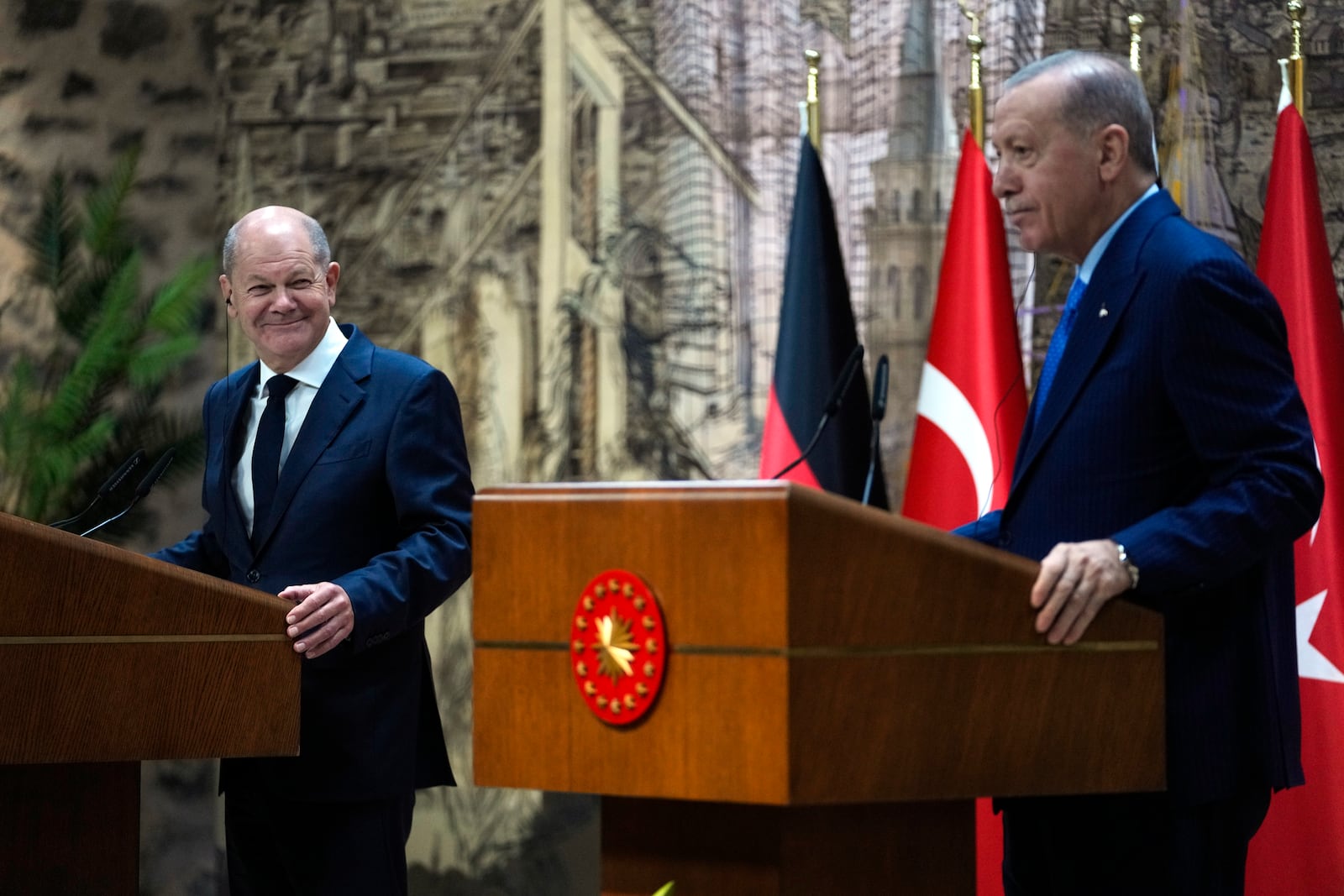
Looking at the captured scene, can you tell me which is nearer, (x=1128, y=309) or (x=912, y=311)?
(x=1128, y=309)

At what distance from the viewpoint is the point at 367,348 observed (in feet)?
9.12

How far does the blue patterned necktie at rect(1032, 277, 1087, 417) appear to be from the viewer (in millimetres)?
1978

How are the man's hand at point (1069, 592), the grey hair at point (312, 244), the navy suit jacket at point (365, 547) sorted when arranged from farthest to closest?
the grey hair at point (312, 244) → the navy suit jacket at point (365, 547) → the man's hand at point (1069, 592)

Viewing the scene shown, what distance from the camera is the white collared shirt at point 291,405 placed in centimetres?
271

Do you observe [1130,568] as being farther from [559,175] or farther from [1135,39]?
[559,175]

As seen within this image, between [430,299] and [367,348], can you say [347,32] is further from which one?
[367,348]

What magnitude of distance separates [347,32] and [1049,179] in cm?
408

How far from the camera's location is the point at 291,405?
108 inches

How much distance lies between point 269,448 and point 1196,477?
1.54 m

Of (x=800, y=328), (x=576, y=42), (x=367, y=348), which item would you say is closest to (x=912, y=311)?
(x=800, y=328)

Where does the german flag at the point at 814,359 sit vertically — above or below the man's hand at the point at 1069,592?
above

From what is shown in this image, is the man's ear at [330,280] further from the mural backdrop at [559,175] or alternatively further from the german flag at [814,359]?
the mural backdrop at [559,175]

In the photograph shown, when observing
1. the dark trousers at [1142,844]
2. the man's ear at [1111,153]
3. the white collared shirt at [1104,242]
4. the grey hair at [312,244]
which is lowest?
the dark trousers at [1142,844]

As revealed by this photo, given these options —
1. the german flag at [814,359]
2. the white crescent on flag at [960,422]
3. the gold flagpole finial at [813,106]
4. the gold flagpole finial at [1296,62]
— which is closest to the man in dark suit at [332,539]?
the german flag at [814,359]
